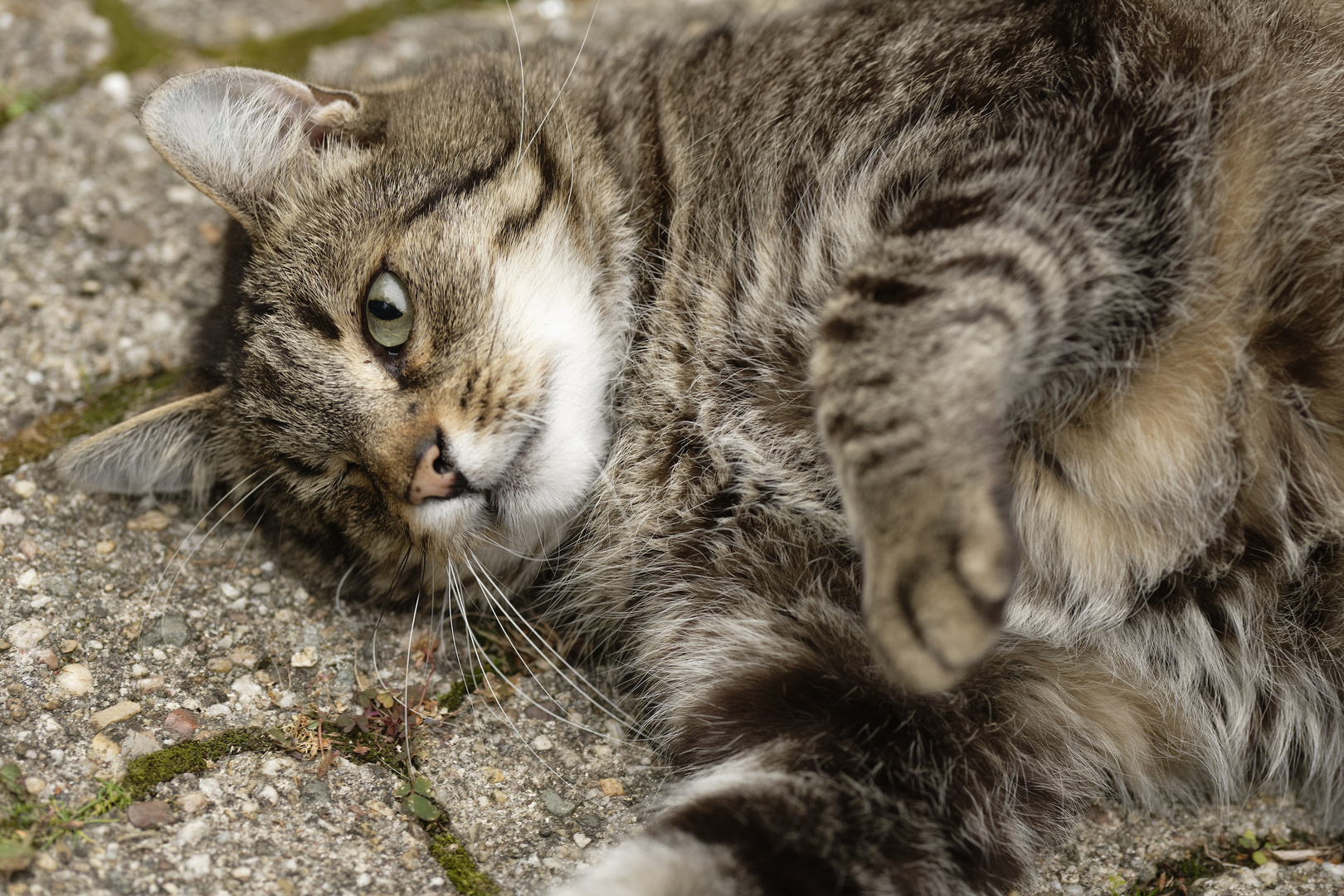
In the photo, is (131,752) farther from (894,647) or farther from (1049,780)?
(1049,780)

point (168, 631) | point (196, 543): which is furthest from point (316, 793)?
point (196, 543)

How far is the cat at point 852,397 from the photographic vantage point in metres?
1.43

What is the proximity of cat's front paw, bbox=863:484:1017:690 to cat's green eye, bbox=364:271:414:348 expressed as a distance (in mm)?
964

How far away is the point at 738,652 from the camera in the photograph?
5.67 ft

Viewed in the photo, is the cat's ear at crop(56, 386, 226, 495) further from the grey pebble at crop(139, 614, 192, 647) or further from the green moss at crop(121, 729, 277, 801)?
the green moss at crop(121, 729, 277, 801)

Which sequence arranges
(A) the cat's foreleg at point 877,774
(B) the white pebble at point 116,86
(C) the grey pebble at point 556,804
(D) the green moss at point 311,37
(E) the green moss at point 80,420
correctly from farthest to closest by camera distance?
(D) the green moss at point 311,37
(B) the white pebble at point 116,86
(E) the green moss at point 80,420
(C) the grey pebble at point 556,804
(A) the cat's foreleg at point 877,774

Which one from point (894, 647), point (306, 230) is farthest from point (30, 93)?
point (894, 647)

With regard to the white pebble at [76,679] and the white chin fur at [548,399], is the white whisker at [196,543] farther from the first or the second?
the white chin fur at [548,399]

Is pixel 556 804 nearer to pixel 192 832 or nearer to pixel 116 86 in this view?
pixel 192 832

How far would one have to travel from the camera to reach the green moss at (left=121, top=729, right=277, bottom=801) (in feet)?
4.97

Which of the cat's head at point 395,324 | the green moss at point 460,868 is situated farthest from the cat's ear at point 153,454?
the green moss at point 460,868

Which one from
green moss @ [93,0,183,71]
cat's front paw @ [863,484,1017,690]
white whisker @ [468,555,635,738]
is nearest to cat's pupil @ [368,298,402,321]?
white whisker @ [468,555,635,738]

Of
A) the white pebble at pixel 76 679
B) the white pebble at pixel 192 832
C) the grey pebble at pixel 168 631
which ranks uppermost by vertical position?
the grey pebble at pixel 168 631

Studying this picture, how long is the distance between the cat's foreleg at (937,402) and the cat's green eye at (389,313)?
0.77m
